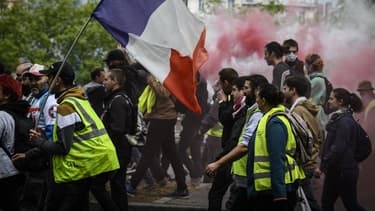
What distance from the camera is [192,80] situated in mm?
7074

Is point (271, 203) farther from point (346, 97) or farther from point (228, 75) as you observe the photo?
point (346, 97)

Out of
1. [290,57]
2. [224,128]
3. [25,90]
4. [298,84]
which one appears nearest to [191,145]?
[290,57]

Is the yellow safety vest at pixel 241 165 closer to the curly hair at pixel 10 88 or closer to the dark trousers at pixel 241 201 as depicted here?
the dark trousers at pixel 241 201

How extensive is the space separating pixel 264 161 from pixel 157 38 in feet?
4.69

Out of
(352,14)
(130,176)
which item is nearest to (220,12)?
(352,14)

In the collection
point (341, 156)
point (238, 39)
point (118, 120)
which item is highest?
point (238, 39)

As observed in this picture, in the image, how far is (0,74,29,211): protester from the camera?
7426mm

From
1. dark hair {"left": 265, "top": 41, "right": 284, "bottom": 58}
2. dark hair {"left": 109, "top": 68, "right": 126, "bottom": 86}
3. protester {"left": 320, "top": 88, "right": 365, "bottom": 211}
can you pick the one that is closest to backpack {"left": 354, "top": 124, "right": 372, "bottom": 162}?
protester {"left": 320, "top": 88, "right": 365, "bottom": 211}

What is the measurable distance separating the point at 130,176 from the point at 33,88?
339 cm

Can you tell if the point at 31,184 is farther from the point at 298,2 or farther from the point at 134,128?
the point at 298,2

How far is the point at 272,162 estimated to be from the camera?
261 inches

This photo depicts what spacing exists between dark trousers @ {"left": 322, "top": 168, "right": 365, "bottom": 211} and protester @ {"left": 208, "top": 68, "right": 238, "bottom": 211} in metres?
1.10

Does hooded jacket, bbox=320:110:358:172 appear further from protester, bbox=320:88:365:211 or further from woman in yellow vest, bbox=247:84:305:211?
woman in yellow vest, bbox=247:84:305:211

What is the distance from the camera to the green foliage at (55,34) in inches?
1601
